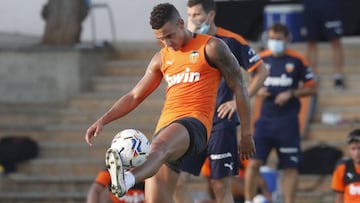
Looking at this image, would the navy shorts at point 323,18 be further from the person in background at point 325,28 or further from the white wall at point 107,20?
the white wall at point 107,20

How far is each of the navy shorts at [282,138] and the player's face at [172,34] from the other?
13.1 ft

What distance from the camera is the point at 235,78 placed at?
38.1 ft

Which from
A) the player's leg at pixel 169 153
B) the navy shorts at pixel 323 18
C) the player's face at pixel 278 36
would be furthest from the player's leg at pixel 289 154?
the player's leg at pixel 169 153

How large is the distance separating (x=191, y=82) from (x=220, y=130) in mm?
1443

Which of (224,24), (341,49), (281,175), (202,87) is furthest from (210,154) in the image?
(224,24)

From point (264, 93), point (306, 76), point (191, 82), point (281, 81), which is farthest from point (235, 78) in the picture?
point (306, 76)

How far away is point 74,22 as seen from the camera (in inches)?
801

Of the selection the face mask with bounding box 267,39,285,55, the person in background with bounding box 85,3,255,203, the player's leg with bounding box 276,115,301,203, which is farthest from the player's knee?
the person in background with bounding box 85,3,255,203

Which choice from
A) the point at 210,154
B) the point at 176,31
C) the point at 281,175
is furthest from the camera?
the point at 281,175

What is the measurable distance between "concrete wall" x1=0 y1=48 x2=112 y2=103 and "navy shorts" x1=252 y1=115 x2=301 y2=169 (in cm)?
484

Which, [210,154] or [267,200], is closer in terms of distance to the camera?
[210,154]

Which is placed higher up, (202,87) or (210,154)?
(202,87)

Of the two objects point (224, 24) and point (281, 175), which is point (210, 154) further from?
point (224, 24)

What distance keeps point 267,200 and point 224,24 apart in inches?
204
